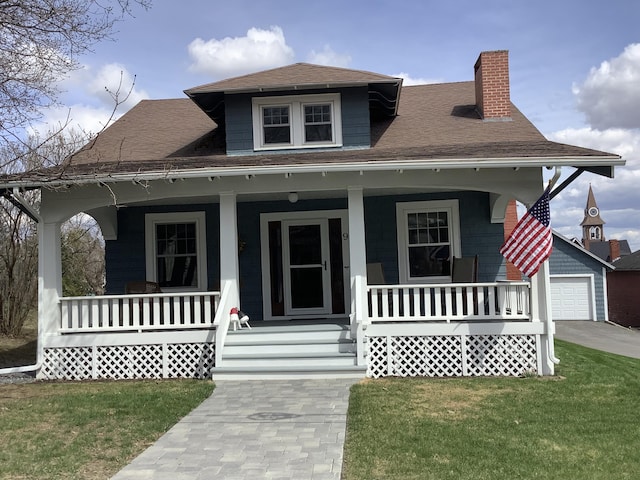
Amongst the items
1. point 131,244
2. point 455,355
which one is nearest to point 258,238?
point 131,244

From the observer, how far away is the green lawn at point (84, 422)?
5016 millimetres

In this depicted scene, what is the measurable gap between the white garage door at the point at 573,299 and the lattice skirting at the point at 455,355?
16.9m

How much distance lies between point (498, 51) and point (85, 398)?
971 centimetres

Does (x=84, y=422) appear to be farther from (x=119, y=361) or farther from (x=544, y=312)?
(x=544, y=312)

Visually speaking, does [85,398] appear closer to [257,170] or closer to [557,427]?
[257,170]

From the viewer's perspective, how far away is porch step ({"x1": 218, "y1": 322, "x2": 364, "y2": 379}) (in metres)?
8.59

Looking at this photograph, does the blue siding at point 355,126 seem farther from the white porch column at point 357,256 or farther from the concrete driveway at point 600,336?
the concrete driveway at point 600,336

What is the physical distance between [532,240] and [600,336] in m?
13.7

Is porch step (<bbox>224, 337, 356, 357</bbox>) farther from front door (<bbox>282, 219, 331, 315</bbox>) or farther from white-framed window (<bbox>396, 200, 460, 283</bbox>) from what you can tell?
white-framed window (<bbox>396, 200, 460, 283</bbox>)

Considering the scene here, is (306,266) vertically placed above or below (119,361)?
above

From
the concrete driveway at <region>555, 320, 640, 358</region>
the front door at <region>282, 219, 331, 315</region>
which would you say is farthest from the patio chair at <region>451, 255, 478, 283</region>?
the concrete driveway at <region>555, 320, 640, 358</region>

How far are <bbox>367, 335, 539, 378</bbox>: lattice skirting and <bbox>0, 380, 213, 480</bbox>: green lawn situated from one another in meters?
2.67

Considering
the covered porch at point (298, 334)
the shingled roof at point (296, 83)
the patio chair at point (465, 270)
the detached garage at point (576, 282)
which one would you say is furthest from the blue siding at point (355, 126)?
the detached garage at point (576, 282)

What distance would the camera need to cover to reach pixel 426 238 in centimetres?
1137
